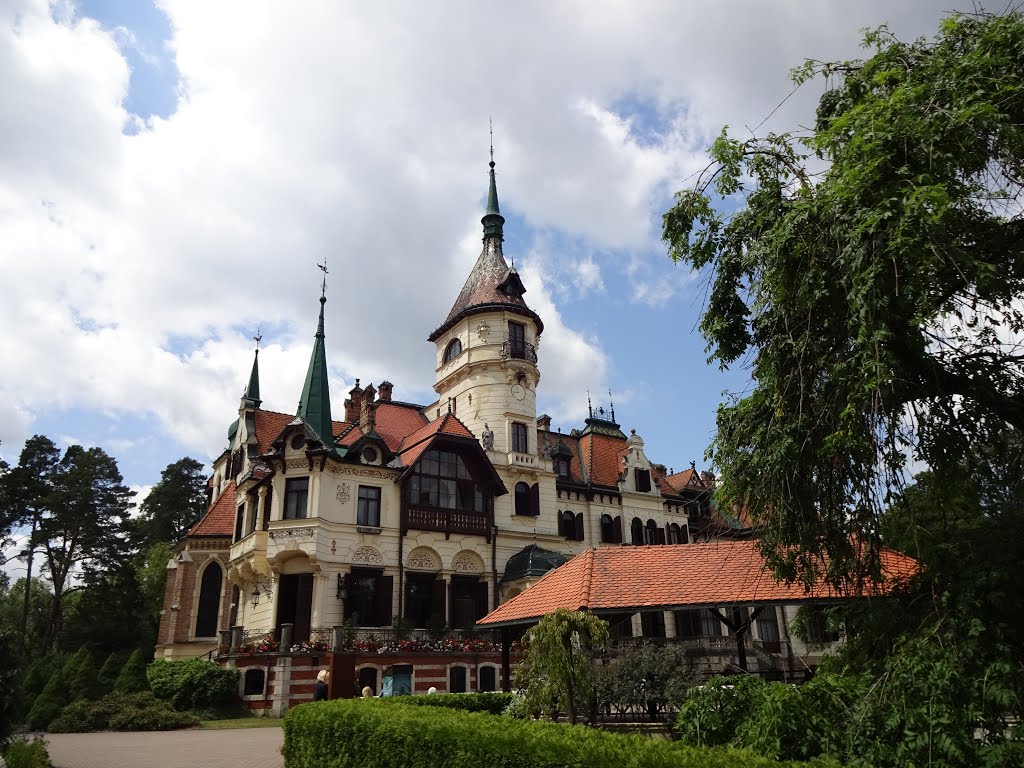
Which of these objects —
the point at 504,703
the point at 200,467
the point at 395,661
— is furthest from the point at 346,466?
the point at 200,467

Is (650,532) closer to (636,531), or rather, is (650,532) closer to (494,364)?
(636,531)

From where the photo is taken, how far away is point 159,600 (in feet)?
162

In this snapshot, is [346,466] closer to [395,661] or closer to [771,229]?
[395,661]

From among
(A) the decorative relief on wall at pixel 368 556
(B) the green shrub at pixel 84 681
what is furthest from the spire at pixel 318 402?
(B) the green shrub at pixel 84 681

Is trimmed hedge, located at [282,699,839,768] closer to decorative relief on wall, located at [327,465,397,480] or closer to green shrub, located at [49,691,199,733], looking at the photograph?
green shrub, located at [49,691,199,733]

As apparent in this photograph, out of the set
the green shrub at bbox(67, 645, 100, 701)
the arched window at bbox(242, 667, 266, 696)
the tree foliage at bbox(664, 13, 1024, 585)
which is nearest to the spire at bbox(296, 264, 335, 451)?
the arched window at bbox(242, 667, 266, 696)

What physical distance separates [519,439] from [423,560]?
818cm

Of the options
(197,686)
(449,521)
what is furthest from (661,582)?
(197,686)

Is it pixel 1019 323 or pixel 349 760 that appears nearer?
Result: pixel 1019 323

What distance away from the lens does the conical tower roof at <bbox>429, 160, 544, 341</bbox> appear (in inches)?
1511

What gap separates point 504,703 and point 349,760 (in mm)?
7130

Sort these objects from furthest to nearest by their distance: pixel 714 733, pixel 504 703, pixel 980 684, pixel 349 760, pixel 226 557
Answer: pixel 226 557
pixel 504 703
pixel 349 760
pixel 714 733
pixel 980 684

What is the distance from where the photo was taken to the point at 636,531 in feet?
129

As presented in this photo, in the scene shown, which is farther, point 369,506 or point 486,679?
point 369,506
